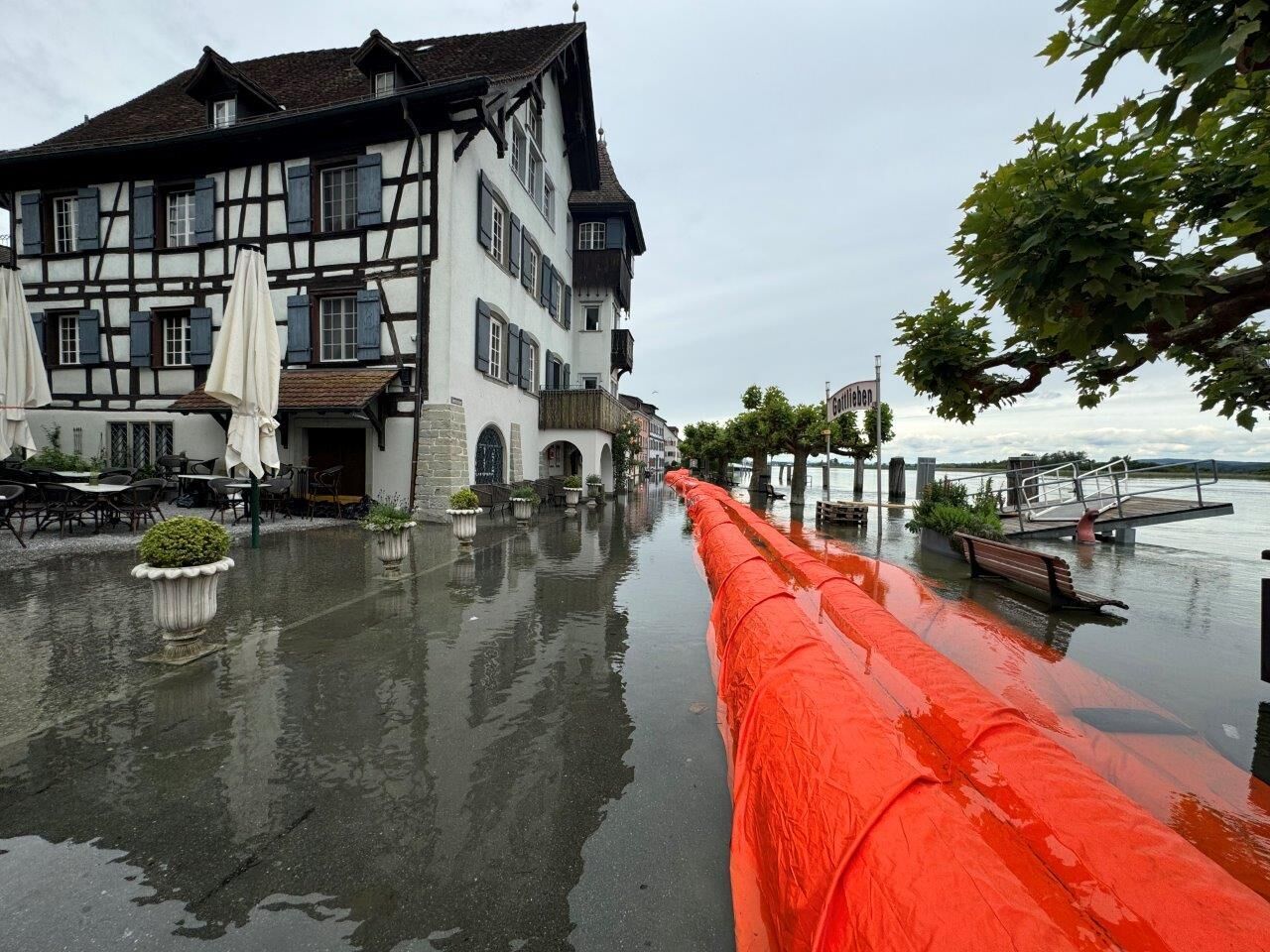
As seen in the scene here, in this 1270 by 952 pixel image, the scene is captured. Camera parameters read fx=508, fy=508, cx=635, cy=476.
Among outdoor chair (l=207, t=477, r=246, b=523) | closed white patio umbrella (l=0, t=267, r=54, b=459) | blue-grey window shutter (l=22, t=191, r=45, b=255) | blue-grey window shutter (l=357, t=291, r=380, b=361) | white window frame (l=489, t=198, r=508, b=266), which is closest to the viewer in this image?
closed white patio umbrella (l=0, t=267, r=54, b=459)

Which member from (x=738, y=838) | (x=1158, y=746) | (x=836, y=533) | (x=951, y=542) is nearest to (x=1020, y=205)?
(x=1158, y=746)

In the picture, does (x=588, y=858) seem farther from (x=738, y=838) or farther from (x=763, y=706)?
(x=763, y=706)

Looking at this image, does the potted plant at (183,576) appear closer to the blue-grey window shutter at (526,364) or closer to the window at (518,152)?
the blue-grey window shutter at (526,364)

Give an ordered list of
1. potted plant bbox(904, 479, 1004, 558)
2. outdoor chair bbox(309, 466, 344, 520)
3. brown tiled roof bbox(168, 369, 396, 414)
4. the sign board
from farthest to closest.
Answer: outdoor chair bbox(309, 466, 344, 520) → the sign board → brown tiled roof bbox(168, 369, 396, 414) → potted plant bbox(904, 479, 1004, 558)

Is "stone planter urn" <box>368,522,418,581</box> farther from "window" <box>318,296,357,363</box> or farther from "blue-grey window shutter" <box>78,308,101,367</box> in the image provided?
"blue-grey window shutter" <box>78,308,101,367</box>

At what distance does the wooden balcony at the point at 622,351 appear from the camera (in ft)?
84.2

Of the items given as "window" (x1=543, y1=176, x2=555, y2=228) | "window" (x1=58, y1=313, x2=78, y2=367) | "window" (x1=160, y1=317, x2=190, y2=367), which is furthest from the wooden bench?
"window" (x1=58, y1=313, x2=78, y2=367)

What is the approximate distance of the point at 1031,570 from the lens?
730 centimetres

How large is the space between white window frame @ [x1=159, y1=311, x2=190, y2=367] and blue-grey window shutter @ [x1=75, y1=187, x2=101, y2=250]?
3075mm

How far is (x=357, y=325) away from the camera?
43.2 feet

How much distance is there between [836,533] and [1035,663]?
32.5ft

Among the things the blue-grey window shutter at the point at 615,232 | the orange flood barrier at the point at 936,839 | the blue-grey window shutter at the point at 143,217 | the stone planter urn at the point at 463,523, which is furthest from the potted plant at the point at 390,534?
the blue-grey window shutter at the point at 615,232

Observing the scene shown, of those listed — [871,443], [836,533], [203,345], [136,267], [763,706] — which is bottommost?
[836,533]

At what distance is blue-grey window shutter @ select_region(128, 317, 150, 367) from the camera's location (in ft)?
47.9
